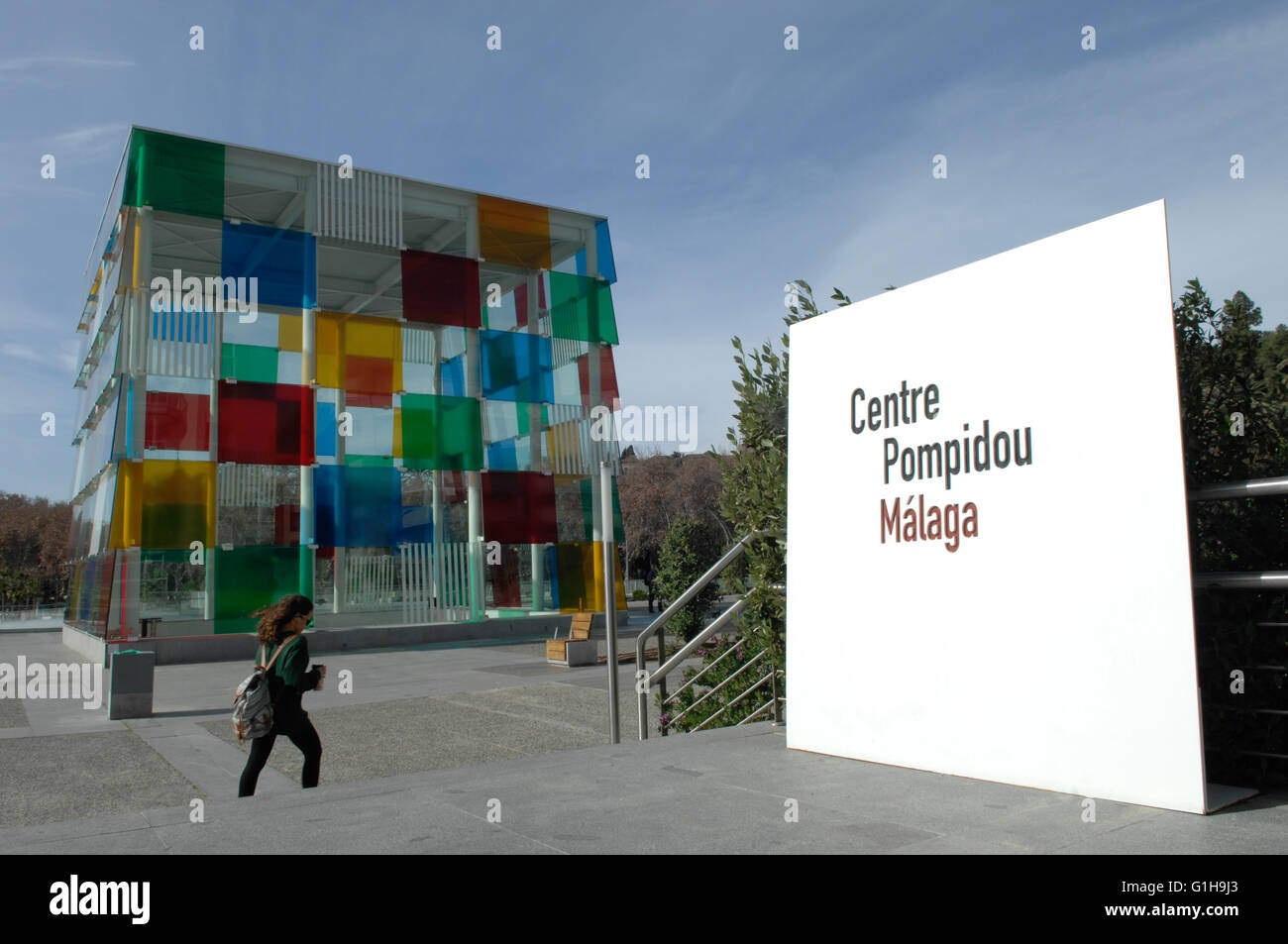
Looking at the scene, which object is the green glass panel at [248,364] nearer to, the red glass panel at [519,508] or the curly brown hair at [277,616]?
the red glass panel at [519,508]

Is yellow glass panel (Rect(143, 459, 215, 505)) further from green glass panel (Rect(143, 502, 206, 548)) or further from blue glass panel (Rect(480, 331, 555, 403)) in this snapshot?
blue glass panel (Rect(480, 331, 555, 403))

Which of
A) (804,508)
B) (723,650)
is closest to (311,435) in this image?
(723,650)

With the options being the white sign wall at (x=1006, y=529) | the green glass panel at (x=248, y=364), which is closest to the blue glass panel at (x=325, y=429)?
the green glass panel at (x=248, y=364)

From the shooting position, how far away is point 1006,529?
4680mm

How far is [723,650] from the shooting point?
7820mm

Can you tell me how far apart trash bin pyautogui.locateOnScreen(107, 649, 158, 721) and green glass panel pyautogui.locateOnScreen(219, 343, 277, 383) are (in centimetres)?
1153

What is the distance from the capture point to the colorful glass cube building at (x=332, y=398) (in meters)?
22.2

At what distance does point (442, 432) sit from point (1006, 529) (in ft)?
74.9

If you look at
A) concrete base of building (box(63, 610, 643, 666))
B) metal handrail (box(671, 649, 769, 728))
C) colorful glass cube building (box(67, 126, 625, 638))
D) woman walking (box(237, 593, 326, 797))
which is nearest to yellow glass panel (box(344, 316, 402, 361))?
colorful glass cube building (box(67, 126, 625, 638))

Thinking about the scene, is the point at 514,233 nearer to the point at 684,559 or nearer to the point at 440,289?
the point at 440,289

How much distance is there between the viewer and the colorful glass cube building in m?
22.2

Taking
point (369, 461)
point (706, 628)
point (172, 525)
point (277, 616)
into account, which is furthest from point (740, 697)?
point (369, 461)

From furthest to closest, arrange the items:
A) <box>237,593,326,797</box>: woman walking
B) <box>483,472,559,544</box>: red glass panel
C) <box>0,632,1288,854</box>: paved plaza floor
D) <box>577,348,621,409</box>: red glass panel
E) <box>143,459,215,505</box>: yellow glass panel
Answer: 1. <box>577,348,621,409</box>: red glass panel
2. <box>483,472,559,544</box>: red glass panel
3. <box>143,459,215,505</box>: yellow glass panel
4. <box>237,593,326,797</box>: woman walking
5. <box>0,632,1288,854</box>: paved plaza floor
